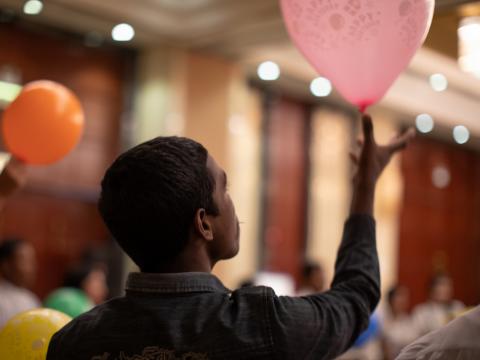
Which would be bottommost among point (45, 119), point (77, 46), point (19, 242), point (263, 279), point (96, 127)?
point (263, 279)

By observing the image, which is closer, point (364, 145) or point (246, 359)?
point (246, 359)

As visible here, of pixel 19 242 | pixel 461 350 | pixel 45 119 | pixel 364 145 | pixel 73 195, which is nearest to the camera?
pixel 461 350

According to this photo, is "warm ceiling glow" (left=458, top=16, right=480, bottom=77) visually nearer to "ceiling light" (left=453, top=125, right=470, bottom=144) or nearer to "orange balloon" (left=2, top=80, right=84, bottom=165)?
"orange balloon" (left=2, top=80, right=84, bottom=165)

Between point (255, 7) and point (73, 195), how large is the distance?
225 cm

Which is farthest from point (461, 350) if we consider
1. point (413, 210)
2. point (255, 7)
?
point (413, 210)

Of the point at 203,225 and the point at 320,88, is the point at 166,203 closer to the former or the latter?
the point at 203,225

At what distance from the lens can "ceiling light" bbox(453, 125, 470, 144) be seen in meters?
8.88

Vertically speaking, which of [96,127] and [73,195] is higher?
[96,127]

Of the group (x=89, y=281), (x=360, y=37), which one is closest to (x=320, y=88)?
(x=89, y=281)

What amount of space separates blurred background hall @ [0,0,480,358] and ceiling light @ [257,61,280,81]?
Result: 17 mm

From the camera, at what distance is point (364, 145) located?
4.72ft

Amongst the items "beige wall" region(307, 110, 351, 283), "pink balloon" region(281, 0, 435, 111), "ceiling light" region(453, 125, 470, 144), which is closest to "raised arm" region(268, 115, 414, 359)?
"pink balloon" region(281, 0, 435, 111)

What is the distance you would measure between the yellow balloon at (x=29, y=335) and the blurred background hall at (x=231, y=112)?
3169 millimetres

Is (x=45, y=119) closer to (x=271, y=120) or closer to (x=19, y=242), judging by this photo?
(x=19, y=242)
